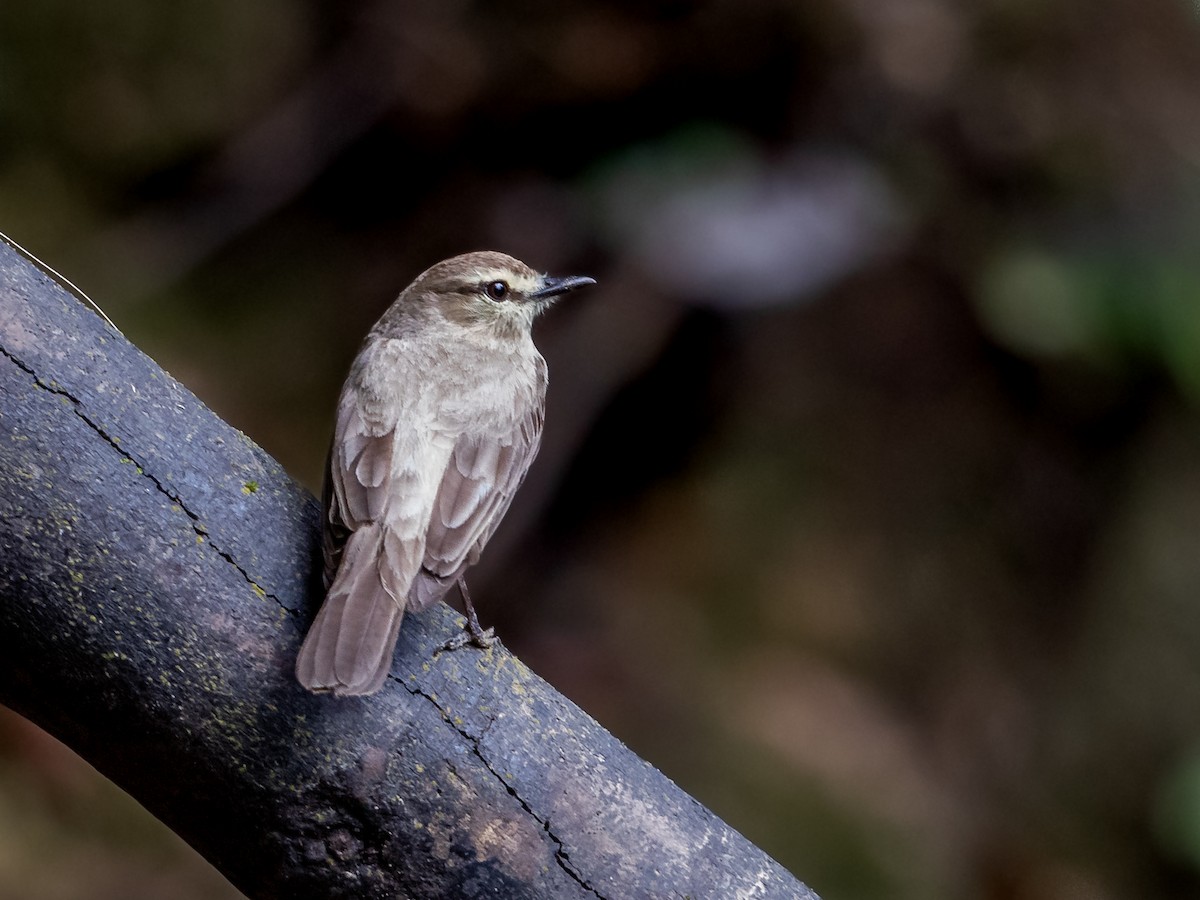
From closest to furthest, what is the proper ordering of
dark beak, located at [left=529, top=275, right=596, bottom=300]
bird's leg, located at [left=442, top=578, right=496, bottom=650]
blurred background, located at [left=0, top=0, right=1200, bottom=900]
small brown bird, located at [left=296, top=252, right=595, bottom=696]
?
1. small brown bird, located at [left=296, top=252, right=595, bottom=696]
2. bird's leg, located at [left=442, top=578, right=496, bottom=650]
3. dark beak, located at [left=529, top=275, right=596, bottom=300]
4. blurred background, located at [left=0, top=0, right=1200, bottom=900]

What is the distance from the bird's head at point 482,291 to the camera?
4188mm

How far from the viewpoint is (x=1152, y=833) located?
23.7 ft

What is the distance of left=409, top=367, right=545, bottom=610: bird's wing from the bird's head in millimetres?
530

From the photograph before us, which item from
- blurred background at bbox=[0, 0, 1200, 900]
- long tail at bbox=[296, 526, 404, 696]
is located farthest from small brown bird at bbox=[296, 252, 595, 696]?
blurred background at bbox=[0, 0, 1200, 900]

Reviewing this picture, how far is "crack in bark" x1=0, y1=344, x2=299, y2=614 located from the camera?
2459 millimetres

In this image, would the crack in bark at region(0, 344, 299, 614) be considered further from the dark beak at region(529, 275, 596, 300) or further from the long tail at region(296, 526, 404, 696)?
the dark beak at region(529, 275, 596, 300)

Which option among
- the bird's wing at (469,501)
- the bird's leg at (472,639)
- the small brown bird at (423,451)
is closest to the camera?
the small brown bird at (423,451)

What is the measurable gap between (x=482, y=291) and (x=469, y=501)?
45.6 inches

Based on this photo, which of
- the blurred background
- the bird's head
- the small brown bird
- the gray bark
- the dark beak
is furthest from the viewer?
the blurred background

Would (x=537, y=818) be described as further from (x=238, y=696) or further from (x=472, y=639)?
(x=238, y=696)

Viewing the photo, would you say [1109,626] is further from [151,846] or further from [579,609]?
[151,846]

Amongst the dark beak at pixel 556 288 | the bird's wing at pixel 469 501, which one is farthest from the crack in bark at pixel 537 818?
the dark beak at pixel 556 288

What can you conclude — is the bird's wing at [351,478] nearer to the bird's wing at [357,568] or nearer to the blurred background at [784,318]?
the bird's wing at [357,568]

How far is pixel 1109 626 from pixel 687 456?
9.24ft
